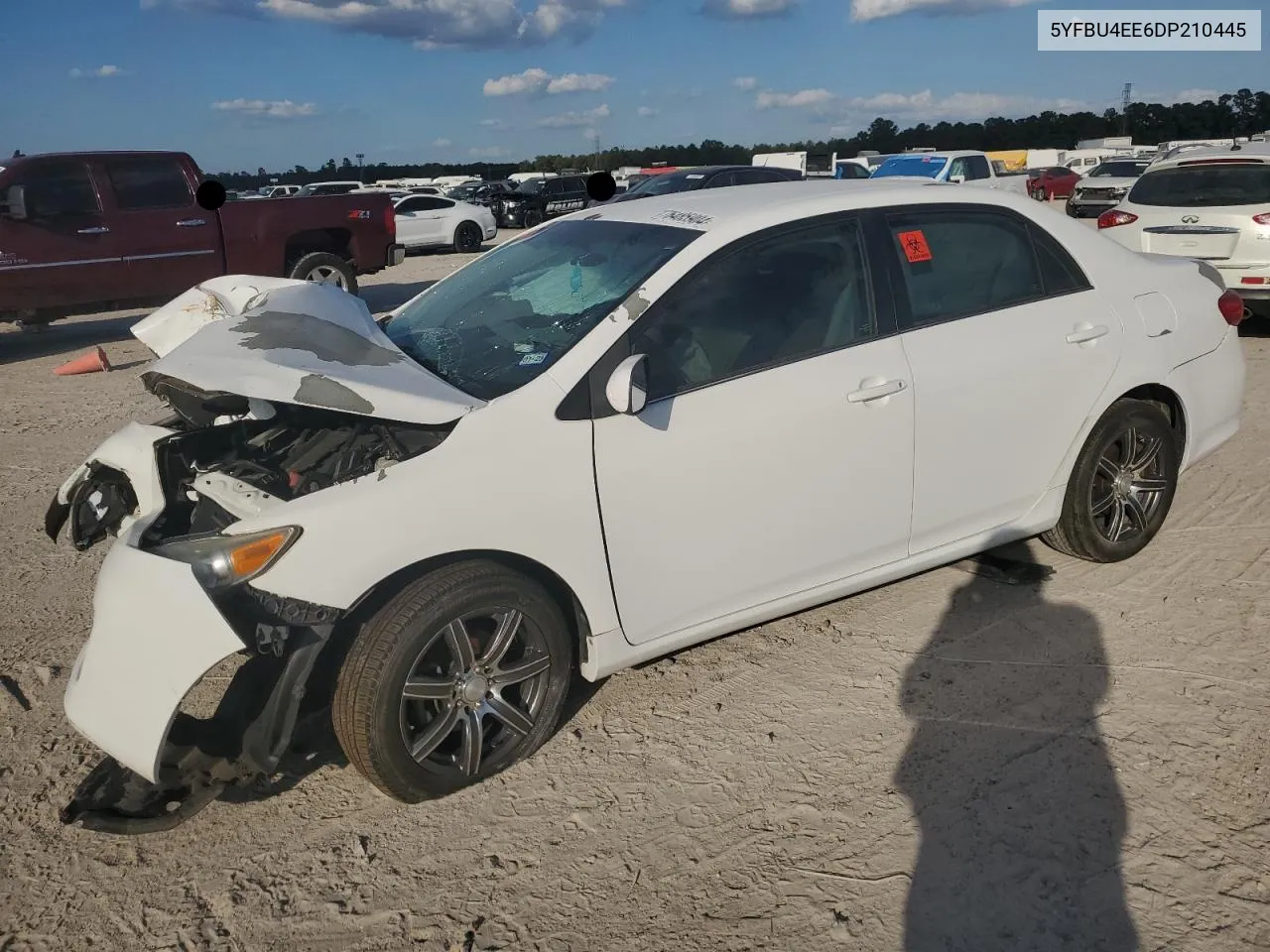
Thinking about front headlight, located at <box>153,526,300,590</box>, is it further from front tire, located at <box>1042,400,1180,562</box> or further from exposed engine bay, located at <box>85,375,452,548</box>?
front tire, located at <box>1042,400,1180,562</box>

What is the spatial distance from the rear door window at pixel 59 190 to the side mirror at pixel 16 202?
60 mm

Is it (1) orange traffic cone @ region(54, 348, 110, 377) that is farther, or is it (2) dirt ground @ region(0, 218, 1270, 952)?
(1) orange traffic cone @ region(54, 348, 110, 377)

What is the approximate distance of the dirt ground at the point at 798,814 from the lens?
2.58 metres

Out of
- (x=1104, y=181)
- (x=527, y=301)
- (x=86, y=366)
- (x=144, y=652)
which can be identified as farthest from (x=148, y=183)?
(x=1104, y=181)

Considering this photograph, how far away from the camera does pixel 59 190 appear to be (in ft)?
35.2

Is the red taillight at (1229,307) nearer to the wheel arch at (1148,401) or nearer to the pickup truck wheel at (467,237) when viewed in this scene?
the wheel arch at (1148,401)

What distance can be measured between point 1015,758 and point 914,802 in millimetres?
421

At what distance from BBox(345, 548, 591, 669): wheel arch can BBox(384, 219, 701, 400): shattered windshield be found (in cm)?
51

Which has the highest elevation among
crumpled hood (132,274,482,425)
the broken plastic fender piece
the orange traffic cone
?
crumpled hood (132,274,482,425)

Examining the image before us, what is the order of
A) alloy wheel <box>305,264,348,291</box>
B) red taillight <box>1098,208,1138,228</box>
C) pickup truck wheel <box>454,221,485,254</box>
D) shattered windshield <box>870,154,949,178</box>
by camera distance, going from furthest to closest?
pickup truck wheel <box>454,221,485,254</box>, shattered windshield <box>870,154,949,178</box>, alloy wheel <box>305,264,348,291</box>, red taillight <box>1098,208,1138,228</box>

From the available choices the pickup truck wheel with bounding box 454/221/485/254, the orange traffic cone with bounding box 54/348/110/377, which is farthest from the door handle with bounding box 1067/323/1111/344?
the pickup truck wheel with bounding box 454/221/485/254

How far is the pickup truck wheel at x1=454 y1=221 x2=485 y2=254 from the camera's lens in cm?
2362

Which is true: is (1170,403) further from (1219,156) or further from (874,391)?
(1219,156)

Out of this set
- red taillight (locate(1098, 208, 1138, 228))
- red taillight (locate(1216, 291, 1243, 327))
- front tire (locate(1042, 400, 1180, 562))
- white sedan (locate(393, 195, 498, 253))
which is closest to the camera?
front tire (locate(1042, 400, 1180, 562))
